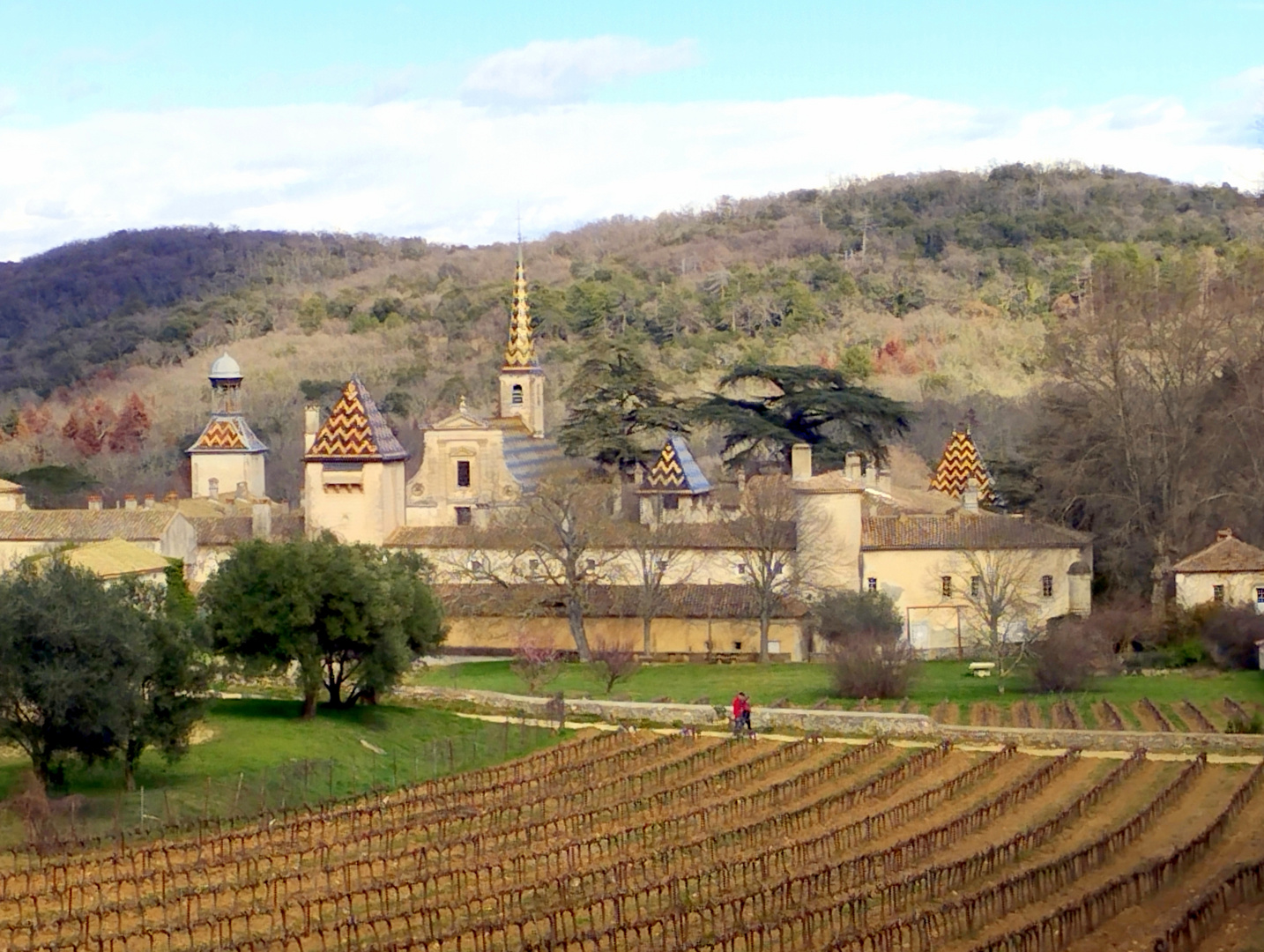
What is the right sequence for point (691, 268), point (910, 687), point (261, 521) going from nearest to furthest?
point (910, 687) → point (261, 521) → point (691, 268)

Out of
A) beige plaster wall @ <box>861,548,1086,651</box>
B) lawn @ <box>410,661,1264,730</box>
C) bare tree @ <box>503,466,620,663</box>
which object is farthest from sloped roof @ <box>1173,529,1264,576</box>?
bare tree @ <box>503,466,620,663</box>

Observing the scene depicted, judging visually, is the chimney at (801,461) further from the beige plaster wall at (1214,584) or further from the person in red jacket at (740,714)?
the person in red jacket at (740,714)

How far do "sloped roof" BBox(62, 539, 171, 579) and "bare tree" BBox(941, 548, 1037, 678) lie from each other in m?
18.8

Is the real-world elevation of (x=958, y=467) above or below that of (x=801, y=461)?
above

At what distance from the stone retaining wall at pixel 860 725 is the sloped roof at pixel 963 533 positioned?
1275 centimetres

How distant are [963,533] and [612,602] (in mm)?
8674

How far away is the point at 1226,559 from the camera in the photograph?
49.8 meters

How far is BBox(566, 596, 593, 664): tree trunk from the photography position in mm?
52656

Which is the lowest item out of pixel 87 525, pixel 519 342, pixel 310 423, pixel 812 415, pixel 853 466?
pixel 87 525

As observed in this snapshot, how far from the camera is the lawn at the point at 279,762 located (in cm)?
3192

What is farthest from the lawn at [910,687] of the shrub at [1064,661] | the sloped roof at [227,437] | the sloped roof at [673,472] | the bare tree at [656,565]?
the sloped roof at [227,437]

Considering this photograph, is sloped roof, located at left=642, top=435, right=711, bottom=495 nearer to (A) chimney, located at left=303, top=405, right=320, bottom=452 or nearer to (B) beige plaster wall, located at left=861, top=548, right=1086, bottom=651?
(B) beige plaster wall, located at left=861, top=548, right=1086, bottom=651

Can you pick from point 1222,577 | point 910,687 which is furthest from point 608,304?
point 910,687

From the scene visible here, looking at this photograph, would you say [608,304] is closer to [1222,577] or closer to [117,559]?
[117,559]
